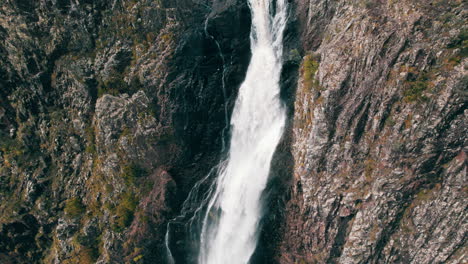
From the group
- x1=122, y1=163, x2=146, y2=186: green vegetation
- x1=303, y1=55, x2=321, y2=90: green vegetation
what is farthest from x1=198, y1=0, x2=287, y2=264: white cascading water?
x1=122, y1=163, x2=146, y2=186: green vegetation

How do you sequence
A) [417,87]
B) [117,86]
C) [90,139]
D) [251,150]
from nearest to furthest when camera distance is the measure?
[417,87] < [117,86] < [90,139] < [251,150]

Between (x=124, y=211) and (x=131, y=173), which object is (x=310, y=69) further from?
(x=124, y=211)

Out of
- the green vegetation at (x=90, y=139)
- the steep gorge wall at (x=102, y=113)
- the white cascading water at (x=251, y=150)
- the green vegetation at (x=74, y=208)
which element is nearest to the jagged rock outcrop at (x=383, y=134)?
the white cascading water at (x=251, y=150)

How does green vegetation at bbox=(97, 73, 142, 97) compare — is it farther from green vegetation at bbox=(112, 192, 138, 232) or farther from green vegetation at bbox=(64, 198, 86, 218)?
green vegetation at bbox=(64, 198, 86, 218)

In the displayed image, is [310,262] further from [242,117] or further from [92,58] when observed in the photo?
[92,58]

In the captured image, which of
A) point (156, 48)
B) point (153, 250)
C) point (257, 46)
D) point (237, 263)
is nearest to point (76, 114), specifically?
point (156, 48)

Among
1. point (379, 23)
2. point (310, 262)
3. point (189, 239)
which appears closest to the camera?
point (379, 23)

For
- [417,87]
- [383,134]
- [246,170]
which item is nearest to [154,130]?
[246,170]
